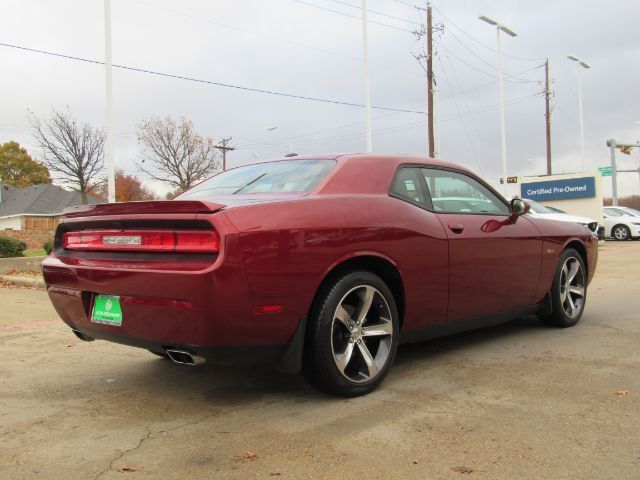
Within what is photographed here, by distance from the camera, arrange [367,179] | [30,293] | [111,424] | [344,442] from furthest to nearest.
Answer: [30,293] < [367,179] < [111,424] < [344,442]

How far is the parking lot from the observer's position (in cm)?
262

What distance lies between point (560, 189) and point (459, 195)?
20769 mm

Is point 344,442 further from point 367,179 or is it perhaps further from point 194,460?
point 367,179

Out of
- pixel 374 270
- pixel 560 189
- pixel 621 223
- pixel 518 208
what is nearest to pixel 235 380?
pixel 374 270

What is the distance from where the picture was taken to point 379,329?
12.0ft

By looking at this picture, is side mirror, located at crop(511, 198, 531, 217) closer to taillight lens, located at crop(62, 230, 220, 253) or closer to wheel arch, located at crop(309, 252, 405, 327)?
wheel arch, located at crop(309, 252, 405, 327)

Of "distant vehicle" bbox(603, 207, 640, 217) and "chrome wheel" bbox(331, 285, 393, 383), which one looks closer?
"chrome wheel" bbox(331, 285, 393, 383)

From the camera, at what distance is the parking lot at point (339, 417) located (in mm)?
2619

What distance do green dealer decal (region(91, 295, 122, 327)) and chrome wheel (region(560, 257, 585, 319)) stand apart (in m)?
4.00

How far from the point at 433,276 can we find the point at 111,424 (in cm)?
222

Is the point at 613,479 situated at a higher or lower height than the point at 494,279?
lower

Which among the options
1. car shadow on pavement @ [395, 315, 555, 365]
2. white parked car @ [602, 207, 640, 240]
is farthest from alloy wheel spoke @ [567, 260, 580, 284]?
A: white parked car @ [602, 207, 640, 240]

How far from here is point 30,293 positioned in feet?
32.0

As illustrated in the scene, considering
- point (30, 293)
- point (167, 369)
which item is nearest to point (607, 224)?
point (30, 293)
